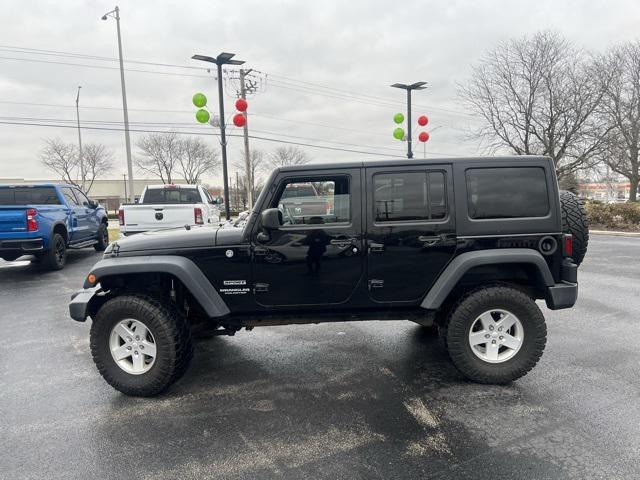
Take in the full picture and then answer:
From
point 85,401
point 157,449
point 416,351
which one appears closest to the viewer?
point 157,449

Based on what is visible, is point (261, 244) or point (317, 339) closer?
point (261, 244)

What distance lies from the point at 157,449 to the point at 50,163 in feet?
191

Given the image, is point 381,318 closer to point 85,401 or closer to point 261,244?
point 261,244

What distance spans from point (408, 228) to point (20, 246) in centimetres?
833

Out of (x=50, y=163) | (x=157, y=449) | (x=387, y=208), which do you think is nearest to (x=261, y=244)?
(x=387, y=208)

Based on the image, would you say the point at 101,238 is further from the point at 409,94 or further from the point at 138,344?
the point at 409,94

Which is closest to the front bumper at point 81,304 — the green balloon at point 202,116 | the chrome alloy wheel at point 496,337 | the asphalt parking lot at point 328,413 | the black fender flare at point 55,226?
the asphalt parking lot at point 328,413

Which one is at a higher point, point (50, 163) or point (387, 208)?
point (50, 163)

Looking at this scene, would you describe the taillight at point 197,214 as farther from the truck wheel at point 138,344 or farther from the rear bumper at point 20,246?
the truck wheel at point 138,344

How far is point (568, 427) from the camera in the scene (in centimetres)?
301

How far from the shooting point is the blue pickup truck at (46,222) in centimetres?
869

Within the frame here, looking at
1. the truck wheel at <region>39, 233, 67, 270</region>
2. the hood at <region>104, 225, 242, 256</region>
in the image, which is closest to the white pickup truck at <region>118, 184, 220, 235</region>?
the truck wheel at <region>39, 233, 67, 270</region>

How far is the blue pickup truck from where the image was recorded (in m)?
8.69

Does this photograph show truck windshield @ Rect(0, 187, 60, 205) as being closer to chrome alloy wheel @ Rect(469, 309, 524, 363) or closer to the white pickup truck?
the white pickup truck
